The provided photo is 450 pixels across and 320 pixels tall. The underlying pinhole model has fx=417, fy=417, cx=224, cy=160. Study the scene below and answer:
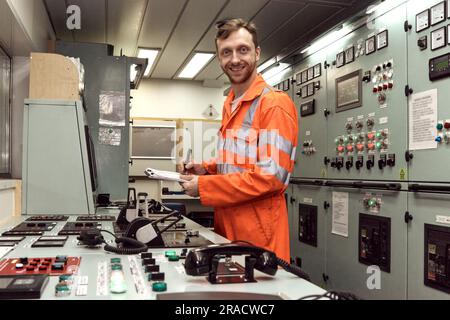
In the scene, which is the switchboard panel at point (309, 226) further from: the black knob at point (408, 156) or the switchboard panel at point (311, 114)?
the black knob at point (408, 156)

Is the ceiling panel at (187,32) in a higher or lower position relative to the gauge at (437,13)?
higher

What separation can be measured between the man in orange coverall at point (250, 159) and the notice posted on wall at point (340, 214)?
1.65 meters

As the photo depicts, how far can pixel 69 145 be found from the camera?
267cm

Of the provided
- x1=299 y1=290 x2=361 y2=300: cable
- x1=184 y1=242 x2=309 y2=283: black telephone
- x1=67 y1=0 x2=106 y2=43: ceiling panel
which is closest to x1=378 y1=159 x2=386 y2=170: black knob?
x1=184 y1=242 x2=309 y2=283: black telephone

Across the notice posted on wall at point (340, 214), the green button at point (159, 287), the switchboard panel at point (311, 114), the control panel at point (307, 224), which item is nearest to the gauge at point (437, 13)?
the switchboard panel at point (311, 114)

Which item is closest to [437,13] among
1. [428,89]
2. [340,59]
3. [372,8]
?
[428,89]

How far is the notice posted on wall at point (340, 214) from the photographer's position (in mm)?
3305

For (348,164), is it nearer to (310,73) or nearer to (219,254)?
(310,73)

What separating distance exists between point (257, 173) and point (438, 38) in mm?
1516

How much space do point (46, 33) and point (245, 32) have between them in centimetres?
312

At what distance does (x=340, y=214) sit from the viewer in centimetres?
338

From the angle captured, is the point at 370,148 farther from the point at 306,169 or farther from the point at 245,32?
the point at 245,32

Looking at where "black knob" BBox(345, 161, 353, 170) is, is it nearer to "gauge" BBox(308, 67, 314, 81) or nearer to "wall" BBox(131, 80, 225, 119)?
"gauge" BBox(308, 67, 314, 81)
